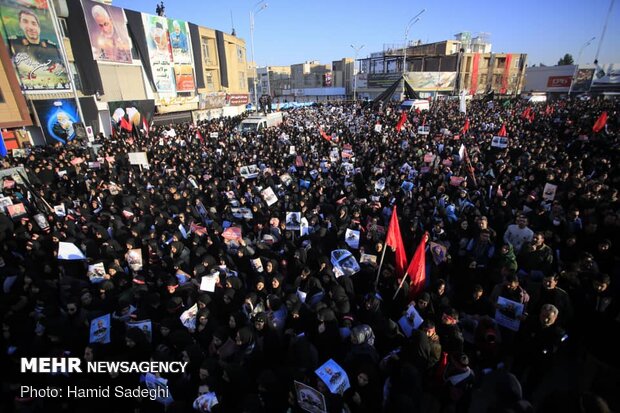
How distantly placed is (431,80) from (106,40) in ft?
144

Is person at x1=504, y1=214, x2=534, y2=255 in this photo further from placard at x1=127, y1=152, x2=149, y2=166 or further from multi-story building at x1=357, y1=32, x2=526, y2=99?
multi-story building at x1=357, y1=32, x2=526, y2=99

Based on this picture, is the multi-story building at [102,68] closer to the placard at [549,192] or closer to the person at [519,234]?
the person at [519,234]

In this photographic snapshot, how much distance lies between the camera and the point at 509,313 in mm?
4129

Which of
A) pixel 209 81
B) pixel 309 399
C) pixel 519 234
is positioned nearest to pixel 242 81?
pixel 209 81

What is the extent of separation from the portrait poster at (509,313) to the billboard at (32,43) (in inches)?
→ 905

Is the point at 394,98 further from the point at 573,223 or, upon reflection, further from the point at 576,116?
the point at 573,223

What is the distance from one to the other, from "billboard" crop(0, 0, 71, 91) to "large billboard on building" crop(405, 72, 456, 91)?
143 feet

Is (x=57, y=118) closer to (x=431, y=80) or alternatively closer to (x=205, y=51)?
(x=205, y=51)

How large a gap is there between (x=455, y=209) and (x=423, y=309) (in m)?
4.06

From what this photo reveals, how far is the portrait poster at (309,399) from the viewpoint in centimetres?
301

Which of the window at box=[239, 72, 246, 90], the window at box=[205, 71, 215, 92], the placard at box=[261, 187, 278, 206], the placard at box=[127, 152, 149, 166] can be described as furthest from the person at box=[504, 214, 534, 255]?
the window at box=[239, 72, 246, 90]

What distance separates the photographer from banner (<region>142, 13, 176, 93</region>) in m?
27.3

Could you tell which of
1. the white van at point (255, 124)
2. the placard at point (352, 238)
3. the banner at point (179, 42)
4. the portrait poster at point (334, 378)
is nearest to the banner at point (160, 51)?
the banner at point (179, 42)

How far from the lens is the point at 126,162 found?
545 inches
